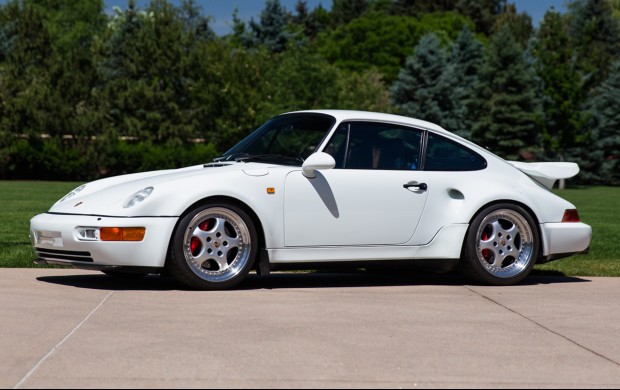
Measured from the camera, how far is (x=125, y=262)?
8.26 metres

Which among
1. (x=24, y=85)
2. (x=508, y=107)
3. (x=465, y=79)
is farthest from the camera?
(x=465, y=79)

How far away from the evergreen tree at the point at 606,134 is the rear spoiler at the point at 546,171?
52.8 m

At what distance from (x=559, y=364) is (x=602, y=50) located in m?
84.7

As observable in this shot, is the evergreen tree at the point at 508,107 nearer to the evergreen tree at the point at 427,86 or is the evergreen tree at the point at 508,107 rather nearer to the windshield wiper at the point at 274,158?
the evergreen tree at the point at 427,86

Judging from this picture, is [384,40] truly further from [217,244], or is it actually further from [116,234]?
[116,234]

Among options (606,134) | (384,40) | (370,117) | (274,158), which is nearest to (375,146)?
(370,117)

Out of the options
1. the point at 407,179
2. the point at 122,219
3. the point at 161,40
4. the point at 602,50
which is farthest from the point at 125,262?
the point at 602,50

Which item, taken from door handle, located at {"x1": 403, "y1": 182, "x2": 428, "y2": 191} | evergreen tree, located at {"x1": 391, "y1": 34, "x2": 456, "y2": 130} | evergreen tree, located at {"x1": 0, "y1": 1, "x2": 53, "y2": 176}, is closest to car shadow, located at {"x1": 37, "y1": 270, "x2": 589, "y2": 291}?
door handle, located at {"x1": 403, "y1": 182, "x2": 428, "y2": 191}

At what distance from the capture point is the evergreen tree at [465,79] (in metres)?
61.1

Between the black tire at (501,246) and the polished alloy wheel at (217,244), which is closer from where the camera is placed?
the polished alloy wheel at (217,244)

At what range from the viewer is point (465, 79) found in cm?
6650

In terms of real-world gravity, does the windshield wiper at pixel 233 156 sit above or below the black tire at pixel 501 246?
above

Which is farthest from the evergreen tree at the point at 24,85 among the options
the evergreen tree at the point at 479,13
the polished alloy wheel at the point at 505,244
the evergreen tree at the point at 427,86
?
the evergreen tree at the point at 479,13

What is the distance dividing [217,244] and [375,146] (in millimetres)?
1641
